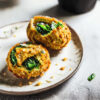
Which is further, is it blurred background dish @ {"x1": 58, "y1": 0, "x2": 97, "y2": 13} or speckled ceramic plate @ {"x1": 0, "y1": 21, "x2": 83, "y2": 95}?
blurred background dish @ {"x1": 58, "y1": 0, "x2": 97, "y2": 13}

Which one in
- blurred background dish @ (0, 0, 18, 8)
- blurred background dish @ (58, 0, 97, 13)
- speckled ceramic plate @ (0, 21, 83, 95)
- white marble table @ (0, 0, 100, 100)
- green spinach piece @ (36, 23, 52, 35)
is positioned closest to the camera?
speckled ceramic plate @ (0, 21, 83, 95)

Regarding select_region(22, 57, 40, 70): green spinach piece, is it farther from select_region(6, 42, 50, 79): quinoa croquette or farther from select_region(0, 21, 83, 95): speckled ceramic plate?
select_region(0, 21, 83, 95): speckled ceramic plate

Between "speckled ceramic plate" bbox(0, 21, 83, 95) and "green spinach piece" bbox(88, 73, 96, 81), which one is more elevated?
"speckled ceramic plate" bbox(0, 21, 83, 95)

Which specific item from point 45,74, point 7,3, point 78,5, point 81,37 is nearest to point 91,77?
point 45,74

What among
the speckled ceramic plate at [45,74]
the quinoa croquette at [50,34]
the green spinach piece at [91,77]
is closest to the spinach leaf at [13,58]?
the speckled ceramic plate at [45,74]

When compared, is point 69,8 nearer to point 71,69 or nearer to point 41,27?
point 41,27

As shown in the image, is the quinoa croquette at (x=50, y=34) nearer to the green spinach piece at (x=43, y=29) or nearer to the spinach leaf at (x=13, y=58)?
the green spinach piece at (x=43, y=29)

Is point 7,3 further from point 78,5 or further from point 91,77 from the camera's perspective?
point 91,77

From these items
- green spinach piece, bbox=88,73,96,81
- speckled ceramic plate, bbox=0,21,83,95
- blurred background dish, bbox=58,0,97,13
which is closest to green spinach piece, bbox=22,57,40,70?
speckled ceramic plate, bbox=0,21,83,95
